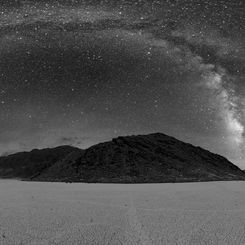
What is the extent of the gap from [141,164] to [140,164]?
33cm

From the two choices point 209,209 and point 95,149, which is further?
point 95,149

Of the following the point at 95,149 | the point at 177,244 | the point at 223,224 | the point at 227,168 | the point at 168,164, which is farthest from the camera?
the point at 227,168

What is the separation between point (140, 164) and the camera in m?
116

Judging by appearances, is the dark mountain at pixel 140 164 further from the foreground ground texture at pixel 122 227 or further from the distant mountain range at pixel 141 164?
the foreground ground texture at pixel 122 227

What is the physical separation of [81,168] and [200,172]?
35168 mm

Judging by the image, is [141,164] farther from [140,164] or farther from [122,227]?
[122,227]

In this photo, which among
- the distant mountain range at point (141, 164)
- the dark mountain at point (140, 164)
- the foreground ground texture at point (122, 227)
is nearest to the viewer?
the foreground ground texture at point (122, 227)

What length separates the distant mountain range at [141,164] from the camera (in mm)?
106356

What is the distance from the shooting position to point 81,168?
11456 centimetres

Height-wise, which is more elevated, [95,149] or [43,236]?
[95,149]

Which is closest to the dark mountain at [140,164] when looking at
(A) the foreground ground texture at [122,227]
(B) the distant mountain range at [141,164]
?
(B) the distant mountain range at [141,164]

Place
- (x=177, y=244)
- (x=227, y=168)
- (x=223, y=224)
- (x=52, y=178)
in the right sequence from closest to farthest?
(x=177, y=244), (x=223, y=224), (x=52, y=178), (x=227, y=168)

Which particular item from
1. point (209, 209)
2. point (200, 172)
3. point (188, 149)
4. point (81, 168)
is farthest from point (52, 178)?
point (209, 209)

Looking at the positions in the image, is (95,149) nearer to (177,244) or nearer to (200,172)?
(200,172)
